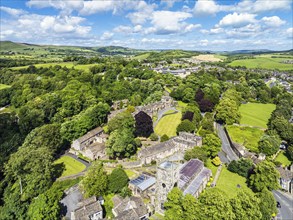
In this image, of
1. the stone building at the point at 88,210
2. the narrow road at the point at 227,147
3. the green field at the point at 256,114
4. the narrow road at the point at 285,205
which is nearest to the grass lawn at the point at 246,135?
the narrow road at the point at 227,147

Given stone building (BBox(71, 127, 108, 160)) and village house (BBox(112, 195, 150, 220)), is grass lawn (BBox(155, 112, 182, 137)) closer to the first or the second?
stone building (BBox(71, 127, 108, 160))

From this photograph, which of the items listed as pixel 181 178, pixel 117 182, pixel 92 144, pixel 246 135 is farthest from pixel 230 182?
pixel 92 144

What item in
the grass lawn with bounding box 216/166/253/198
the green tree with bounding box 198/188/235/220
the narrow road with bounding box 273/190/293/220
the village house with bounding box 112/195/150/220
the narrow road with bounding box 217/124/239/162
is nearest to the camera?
the green tree with bounding box 198/188/235/220

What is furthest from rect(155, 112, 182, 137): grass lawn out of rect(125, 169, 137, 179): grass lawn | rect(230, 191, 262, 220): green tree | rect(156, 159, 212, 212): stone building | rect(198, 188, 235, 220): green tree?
rect(230, 191, 262, 220): green tree

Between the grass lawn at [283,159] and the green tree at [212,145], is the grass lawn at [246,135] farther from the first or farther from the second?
the green tree at [212,145]

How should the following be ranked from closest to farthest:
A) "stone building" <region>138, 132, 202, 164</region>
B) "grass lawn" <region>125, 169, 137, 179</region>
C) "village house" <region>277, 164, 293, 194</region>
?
"village house" <region>277, 164, 293, 194</region>, "grass lawn" <region>125, 169, 137, 179</region>, "stone building" <region>138, 132, 202, 164</region>

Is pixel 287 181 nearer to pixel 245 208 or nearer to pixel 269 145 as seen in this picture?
pixel 269 145
